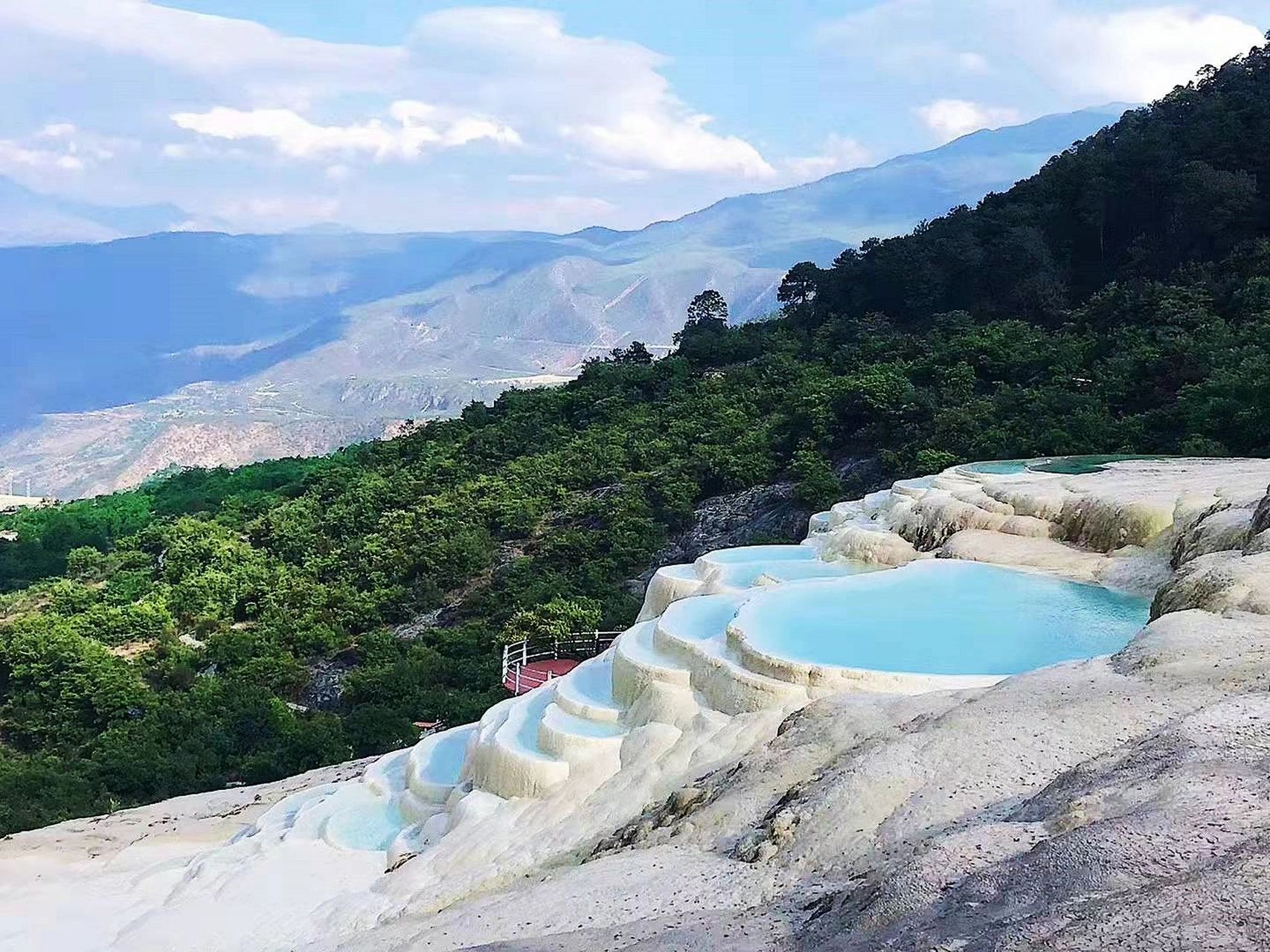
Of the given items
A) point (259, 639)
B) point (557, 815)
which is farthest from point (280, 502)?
point (557, 815)

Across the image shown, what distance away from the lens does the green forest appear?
65.6 feet

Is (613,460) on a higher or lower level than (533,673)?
higher

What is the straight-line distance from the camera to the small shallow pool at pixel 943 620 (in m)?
10.3

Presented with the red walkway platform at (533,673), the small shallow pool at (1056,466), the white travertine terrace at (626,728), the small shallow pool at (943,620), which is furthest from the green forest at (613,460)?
the small shallow pool at (943,620)

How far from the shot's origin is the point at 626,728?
10188mm

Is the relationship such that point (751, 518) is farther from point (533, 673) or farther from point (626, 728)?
point (626, 728)

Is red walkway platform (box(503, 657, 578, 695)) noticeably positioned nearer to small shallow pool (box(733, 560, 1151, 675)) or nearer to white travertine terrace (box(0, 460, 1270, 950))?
white travertine terrace (box(0, 460, 1270, 950))

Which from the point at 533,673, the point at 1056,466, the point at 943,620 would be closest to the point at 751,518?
the point at 1056,466

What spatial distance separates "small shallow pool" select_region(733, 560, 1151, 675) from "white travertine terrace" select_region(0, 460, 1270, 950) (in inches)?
12.6

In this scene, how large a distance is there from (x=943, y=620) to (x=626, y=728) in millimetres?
3232

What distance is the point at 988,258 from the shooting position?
118 feet

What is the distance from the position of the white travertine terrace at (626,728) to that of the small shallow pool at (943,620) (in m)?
0.32

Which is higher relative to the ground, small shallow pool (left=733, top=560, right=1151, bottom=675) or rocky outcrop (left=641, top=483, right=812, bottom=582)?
small shallow pool (left=733, top=560, right=1151, bottom=675)

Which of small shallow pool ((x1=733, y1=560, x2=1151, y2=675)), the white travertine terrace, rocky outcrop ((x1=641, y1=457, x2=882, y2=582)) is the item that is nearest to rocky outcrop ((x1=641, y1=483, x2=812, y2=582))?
rocky outcrop ((x1=641, y1=457, x2=882, y2=582))
